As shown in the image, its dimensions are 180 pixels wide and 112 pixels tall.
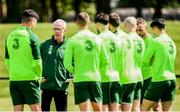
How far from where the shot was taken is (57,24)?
14352mm

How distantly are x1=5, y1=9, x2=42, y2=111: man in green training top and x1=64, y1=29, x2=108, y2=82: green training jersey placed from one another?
65 centimetres

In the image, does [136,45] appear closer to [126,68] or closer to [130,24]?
[130,24]

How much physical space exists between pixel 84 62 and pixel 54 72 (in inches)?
72.1

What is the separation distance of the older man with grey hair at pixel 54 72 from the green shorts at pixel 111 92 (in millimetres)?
1259

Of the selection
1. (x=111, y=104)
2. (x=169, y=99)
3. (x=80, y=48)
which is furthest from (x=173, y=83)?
(x=80, y=48)

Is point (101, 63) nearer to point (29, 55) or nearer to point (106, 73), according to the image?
point (106, 73)

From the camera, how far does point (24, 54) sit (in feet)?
43.6

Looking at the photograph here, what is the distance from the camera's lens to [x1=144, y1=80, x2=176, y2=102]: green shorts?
46.5 ft

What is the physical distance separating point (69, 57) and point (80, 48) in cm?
23

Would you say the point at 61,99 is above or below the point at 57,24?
below

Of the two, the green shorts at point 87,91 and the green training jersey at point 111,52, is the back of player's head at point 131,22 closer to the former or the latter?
the green training jersey at point 111,52

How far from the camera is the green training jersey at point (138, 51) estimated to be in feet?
47.1

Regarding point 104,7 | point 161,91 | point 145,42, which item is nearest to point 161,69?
point 161,91

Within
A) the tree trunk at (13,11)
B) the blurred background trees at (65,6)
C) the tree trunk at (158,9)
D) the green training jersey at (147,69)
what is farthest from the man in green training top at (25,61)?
the tree trunk at (158,9)
